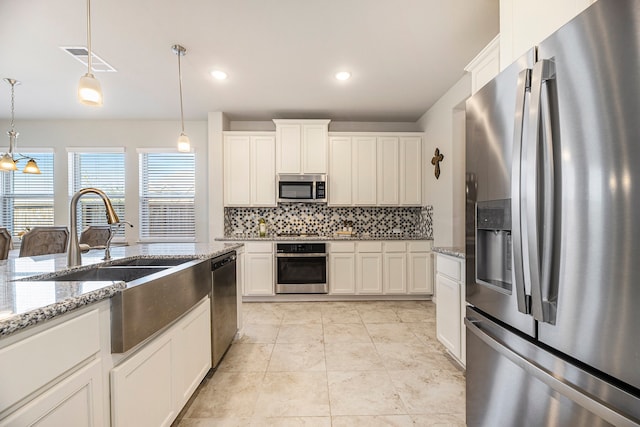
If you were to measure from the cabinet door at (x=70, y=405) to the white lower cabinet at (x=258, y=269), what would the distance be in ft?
9.90

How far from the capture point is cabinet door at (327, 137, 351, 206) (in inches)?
170

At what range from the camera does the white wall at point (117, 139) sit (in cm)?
461

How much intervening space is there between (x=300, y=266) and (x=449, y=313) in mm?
2178

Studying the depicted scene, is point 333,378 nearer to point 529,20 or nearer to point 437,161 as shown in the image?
point 529,20

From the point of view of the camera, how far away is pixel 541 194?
882 mm

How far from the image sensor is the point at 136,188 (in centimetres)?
468

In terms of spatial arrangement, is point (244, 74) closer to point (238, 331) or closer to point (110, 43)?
point (110, 43)

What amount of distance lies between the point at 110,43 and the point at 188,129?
7.17 ft

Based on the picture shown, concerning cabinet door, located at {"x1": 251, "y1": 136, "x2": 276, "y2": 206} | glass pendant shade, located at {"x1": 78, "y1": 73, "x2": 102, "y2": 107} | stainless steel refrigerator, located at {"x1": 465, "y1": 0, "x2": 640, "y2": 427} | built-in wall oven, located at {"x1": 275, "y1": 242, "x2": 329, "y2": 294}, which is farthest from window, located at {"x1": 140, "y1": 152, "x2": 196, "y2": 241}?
stainless steel refrigerator, located at {"x1": 465, "y1": 0, "x2": 640, "y2": 427}

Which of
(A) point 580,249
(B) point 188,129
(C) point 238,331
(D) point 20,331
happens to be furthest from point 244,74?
(A) point 580,249

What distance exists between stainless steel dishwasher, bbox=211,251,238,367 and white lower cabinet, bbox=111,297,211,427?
15cm

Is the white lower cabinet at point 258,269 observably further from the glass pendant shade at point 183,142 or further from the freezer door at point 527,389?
the freezer door at point 527,389

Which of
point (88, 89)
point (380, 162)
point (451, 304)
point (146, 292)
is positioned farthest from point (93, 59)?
point (451, 304)

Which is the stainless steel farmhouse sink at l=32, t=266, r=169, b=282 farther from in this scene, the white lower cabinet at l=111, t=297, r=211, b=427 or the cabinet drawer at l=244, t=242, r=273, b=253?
the cabinet drawer at l=244, t=242, r=273, b=253
